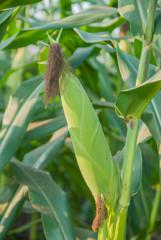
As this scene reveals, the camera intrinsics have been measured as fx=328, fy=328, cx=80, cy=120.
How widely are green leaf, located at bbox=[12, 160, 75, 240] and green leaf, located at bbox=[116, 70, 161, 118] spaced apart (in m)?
0.38

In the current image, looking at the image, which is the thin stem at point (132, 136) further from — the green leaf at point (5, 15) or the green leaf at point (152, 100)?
the green leaf at point (5, 15)

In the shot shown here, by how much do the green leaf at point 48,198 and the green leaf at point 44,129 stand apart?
159mm

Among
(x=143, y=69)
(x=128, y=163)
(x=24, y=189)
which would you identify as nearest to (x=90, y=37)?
(x=143, y=69)

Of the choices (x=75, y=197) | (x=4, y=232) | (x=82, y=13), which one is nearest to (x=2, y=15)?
(x=82, y=13)

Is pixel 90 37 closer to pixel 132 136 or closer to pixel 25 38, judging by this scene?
pixel 25 38

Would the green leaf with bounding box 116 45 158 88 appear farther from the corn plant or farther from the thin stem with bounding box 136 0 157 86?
the thin stem with bounding box 136 0 157 86

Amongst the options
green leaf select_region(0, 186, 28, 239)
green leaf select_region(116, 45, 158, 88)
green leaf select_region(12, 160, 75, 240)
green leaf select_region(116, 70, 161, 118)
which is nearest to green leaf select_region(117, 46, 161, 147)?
green leaf select_region(116, 45, 158, 88)

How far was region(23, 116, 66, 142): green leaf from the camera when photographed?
3.76 ft

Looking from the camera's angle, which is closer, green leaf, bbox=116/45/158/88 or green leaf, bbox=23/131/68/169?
green leaf, bbox=116/45/158/88

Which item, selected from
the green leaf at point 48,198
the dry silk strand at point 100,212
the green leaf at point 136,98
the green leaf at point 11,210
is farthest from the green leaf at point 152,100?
the green leaf at point 11,210

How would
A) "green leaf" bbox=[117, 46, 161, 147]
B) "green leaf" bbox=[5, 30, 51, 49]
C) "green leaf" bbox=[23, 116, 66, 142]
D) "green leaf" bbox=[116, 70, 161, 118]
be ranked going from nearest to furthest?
"green leaf" bbox=[116, 70, 161, 118] → "green leaf" bbox=[117, 46, 161, 147] → "green leaf" bbox=[5, 30, 51, 49] → "green leaf" bbox=[23, 116, 66, 142]

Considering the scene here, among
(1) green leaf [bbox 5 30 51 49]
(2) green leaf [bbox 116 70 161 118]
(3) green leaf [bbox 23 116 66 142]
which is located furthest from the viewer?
(3) green leaf [bbox 23 116 66 142]

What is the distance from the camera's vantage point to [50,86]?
0.63 meters

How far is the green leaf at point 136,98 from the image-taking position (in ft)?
2.00
